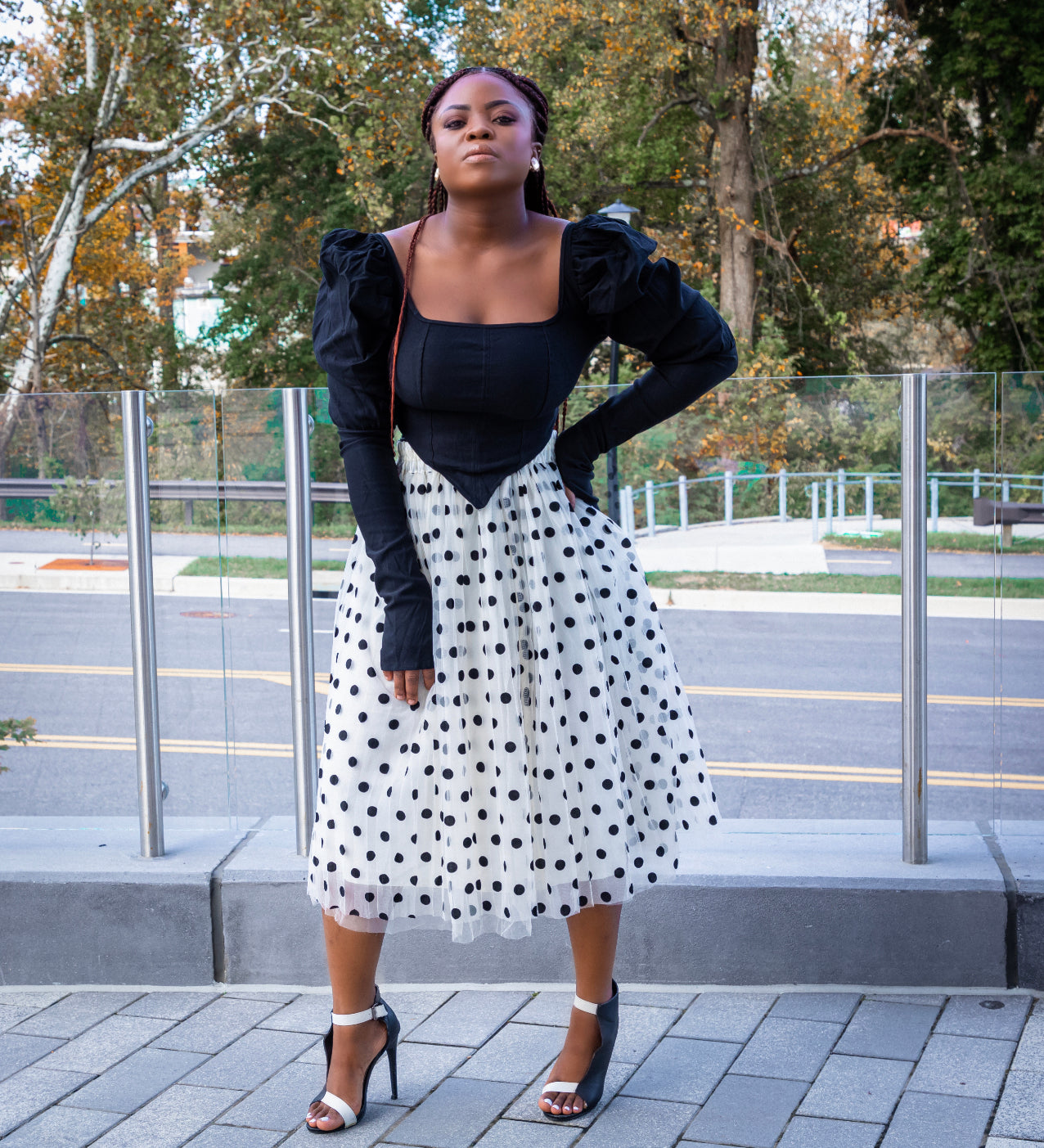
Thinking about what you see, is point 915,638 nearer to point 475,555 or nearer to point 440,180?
point 475,555

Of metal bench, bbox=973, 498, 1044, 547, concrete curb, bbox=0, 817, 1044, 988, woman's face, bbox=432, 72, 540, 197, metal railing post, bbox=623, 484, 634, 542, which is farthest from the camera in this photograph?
metal railing post, bbox=623, 484, 634, 542

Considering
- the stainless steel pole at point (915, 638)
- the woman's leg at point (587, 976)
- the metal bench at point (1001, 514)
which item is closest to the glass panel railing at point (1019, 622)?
the metal bench at point (1001, 514)

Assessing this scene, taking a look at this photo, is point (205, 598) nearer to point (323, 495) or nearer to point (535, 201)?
point (323, 495)

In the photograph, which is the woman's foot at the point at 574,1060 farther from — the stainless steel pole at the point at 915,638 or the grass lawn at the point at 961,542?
the grass lawn at the point at 961,542

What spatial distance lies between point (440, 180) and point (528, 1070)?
182 cm

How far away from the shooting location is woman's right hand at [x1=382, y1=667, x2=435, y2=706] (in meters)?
2.19

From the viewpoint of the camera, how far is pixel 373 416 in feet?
7.27

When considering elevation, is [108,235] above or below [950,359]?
above

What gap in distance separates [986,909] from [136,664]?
2.16m

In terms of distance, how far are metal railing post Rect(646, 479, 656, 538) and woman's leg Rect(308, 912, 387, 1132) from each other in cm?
142

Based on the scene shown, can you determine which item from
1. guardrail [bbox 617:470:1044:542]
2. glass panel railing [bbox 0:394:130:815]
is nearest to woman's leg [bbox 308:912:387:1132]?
glass panel railing [bbox 0:394:130:815]

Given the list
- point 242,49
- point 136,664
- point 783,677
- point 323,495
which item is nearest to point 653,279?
point 323,495

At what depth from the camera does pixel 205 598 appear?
323 cm

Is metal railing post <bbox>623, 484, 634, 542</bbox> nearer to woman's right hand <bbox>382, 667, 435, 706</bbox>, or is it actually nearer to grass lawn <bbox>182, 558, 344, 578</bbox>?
grass lawn <bbox>182, 558, 344, 578</bbox>
